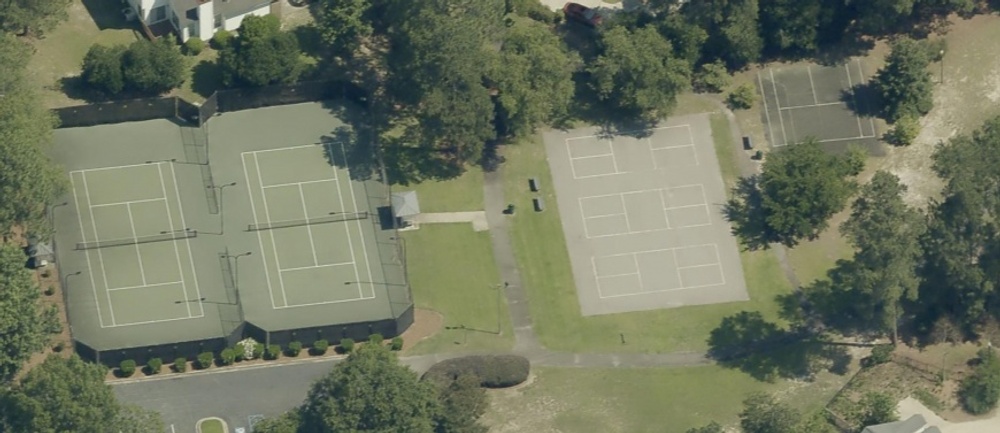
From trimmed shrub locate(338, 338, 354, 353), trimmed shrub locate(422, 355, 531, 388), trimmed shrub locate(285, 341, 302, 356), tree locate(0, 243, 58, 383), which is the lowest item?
trimmed shrub locate(422, 355, 531, 388)

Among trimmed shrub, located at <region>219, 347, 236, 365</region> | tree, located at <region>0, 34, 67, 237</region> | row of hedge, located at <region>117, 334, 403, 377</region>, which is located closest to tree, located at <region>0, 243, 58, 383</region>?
tree, located at <region>0, 34, 67, 237</region>

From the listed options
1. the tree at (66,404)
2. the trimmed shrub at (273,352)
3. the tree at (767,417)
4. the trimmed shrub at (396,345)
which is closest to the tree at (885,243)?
the tree at (767,417)

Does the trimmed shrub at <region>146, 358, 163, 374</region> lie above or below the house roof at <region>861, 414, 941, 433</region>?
above

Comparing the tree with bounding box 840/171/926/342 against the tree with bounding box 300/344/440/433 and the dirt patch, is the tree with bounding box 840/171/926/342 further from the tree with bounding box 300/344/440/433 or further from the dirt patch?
the tree with bounding box 300/344/440/433

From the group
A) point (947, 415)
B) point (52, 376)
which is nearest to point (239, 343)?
point (52, 376)

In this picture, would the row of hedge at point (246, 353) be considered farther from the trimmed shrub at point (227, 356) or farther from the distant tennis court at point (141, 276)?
the distant tennis court at point (141, 276)

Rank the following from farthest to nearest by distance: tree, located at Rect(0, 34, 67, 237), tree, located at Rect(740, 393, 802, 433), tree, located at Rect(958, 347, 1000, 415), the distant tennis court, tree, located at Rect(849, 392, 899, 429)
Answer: tree, located at Rect(958, 347, 1000, 415), the distant tennis court, tree, located at Rect(849, 392, 899, 429), tree, located at Rect(0, 34, 67, 237), tree, located at Rect(740, 393, 802, 433)

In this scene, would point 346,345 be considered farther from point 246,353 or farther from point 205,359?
point 205,359

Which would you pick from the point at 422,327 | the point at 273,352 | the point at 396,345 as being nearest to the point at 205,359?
the point at 273,352
